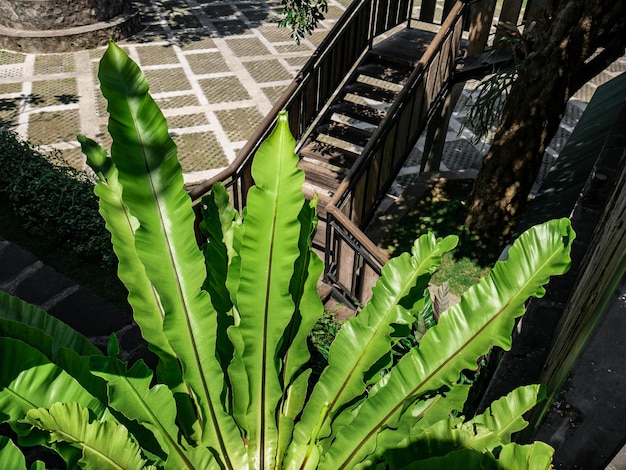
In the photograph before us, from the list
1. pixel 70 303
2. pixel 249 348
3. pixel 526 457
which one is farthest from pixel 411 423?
pixel 70 303

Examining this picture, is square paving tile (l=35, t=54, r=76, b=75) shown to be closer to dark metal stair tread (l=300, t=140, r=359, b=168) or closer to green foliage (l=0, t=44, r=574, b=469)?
dark metal stair tread (l=300, t=140, r=359, b=168)

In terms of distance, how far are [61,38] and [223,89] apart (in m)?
5.12

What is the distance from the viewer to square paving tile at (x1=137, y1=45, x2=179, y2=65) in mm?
14203

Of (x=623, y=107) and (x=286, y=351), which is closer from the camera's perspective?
(x=286, y=351)

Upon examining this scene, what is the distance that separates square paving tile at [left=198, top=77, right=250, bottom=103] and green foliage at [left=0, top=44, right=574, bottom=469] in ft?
33.3

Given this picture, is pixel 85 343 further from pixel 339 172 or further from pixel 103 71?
pixel 339 172

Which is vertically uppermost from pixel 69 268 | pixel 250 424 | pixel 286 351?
→ pixel 286 351

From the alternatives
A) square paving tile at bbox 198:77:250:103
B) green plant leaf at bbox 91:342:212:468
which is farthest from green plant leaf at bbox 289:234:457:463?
square paving tile at bbox 198:77:250:103

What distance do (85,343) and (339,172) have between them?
4.81 meters

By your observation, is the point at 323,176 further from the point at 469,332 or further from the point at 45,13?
the point at 45,13

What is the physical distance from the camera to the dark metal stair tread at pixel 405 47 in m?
8.60

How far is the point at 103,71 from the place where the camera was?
229 cm

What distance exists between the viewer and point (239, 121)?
11.9 m

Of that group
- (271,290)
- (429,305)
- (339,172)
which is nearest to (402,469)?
(271,290)
